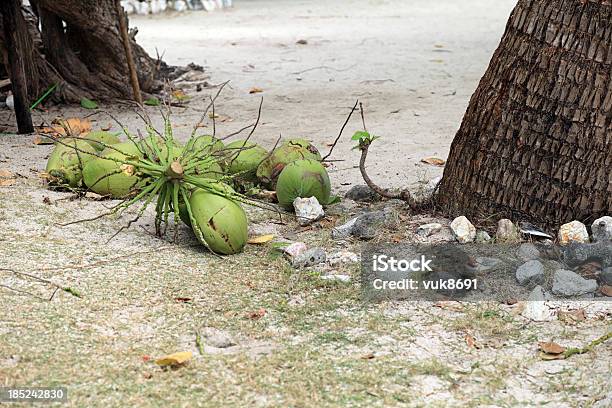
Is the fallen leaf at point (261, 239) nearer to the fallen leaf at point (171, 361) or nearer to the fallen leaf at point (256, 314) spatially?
the fallen leaf at point (256, 314)

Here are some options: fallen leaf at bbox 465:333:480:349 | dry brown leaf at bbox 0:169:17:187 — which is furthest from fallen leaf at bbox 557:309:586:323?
dry brown leaf at bbox 0:169:17:187

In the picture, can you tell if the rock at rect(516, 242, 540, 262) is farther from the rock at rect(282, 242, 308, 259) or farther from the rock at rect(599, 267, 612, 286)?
the rock at rect(282, 242, 308, 259)

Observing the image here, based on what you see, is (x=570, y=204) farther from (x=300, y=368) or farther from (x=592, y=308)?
(x=300, y=368)

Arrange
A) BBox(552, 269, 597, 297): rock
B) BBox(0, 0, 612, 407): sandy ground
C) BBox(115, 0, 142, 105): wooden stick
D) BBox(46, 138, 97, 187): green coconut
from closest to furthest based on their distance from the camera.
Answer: BBox(0, 0, 612, 407): sandy ground < BBox(552, 269, 597, 297): rock < BBox(46, 138, 97, 187): green coconut < BBox(115, 0, 142, 105): wooden stick

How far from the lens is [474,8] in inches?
444

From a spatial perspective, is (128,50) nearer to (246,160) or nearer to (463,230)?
(246,160)

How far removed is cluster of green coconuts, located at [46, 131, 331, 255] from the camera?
2.98 meters

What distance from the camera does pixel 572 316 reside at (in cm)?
257

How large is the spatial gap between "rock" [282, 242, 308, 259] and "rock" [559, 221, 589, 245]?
0.85 metres

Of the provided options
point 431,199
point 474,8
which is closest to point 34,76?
point 431,199

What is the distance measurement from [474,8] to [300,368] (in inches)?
383

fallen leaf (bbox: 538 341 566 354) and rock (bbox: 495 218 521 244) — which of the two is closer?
fallen leaf (bbox: 538 341 566 354)

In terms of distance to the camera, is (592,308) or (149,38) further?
(149,38)

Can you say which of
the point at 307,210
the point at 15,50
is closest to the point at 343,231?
the point at 307,210
